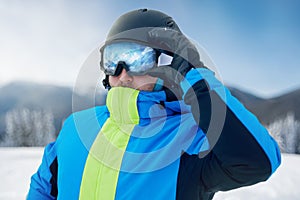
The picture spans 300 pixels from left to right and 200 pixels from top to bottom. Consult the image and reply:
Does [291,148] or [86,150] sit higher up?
[86,150]

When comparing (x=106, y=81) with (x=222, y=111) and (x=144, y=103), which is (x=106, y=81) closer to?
(x=144, y=103)

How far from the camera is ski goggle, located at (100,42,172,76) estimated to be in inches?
50.8

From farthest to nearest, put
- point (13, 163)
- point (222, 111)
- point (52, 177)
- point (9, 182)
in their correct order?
point (13, 163)
point (9, 182)
point (52, 177)
point (222, 111)

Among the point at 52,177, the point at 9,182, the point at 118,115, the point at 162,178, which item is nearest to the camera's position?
the point at 162,178

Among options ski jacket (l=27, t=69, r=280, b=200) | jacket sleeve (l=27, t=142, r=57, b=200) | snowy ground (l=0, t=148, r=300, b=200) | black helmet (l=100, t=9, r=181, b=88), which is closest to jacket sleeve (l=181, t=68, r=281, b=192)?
ski jacket (l=27, t=69, r=280, b=200)

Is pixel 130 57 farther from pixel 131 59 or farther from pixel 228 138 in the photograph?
pixel 228 138

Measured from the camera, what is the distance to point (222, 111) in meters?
0.95

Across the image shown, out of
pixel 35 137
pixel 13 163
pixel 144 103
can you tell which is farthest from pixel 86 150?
pixel 35 137

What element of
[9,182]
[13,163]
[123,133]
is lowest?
[13,163]

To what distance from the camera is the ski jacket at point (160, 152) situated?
0.93 metres

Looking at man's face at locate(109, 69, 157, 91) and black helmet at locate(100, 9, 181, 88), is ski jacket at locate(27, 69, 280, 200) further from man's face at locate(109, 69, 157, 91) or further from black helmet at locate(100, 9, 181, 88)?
black helmet at locate(100, 9, 181, 88)

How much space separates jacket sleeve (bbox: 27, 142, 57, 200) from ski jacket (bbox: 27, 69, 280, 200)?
81mm

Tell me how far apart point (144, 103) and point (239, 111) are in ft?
1.31

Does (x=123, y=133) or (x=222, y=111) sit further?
(x=123, y=133)
